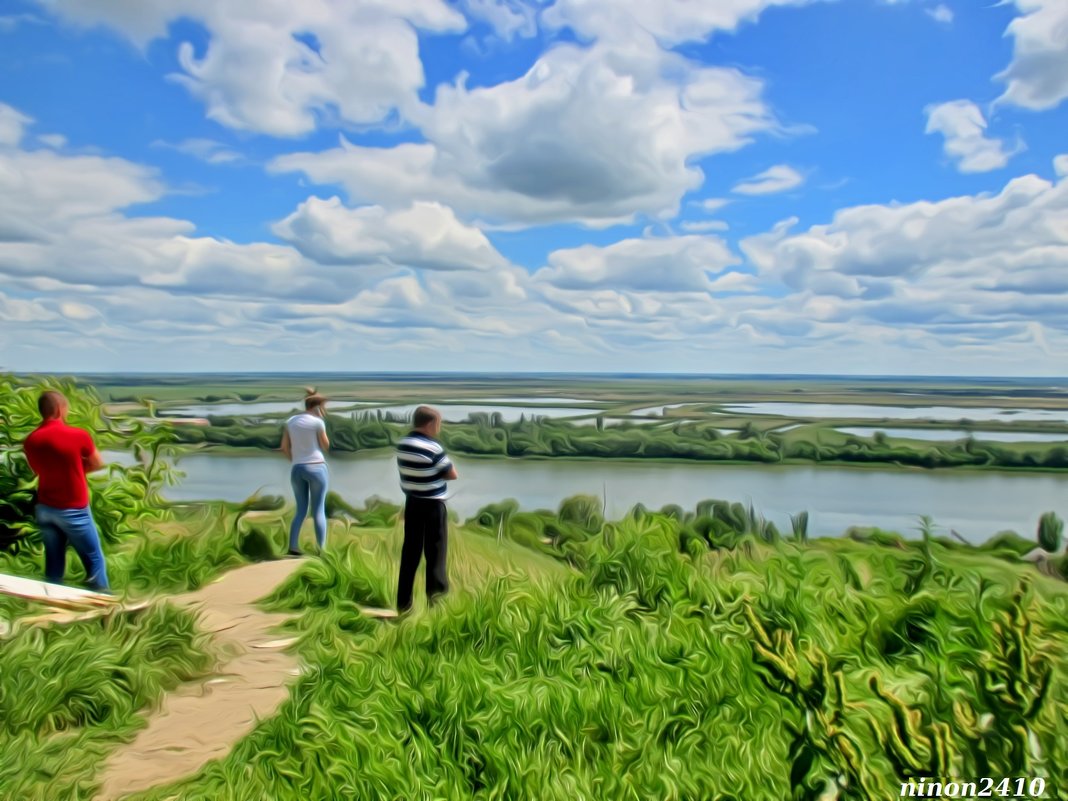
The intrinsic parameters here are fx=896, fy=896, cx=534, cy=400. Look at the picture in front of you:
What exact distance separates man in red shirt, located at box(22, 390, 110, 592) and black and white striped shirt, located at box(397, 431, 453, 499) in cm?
248

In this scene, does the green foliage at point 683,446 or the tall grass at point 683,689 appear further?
the green foliage at point 683,446

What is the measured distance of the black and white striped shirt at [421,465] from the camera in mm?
6621

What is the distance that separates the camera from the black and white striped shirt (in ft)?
21.7

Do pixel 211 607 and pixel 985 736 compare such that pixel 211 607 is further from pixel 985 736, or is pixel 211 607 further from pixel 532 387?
pixel 532 387

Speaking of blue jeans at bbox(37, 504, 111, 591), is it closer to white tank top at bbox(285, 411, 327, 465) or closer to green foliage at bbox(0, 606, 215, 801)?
green foliage at bbox(0, 606, 215, 801)

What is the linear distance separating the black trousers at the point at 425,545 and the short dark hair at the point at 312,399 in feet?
8.22

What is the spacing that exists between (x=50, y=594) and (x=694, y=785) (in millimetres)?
4612

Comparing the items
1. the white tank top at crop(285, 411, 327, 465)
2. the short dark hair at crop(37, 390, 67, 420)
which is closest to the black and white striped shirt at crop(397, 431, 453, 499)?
the white tank top at crop(285, 411, 327, 465)

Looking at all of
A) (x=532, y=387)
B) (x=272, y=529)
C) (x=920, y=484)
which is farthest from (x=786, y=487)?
(x=532, y=387)

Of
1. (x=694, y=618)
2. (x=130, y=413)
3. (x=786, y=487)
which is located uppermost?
(x=130, y=413)

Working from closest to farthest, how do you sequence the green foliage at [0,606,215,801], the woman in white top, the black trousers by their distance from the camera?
the green foliage at [0,606,215,801] → the black trousers → the woman in white top

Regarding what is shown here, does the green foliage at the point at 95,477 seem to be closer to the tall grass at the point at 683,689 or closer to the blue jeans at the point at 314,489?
the blue jeans at the point at 314,489

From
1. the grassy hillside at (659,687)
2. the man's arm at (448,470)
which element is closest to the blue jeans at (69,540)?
the grassy hillside at (659,687)

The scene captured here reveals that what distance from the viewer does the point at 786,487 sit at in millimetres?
25531
